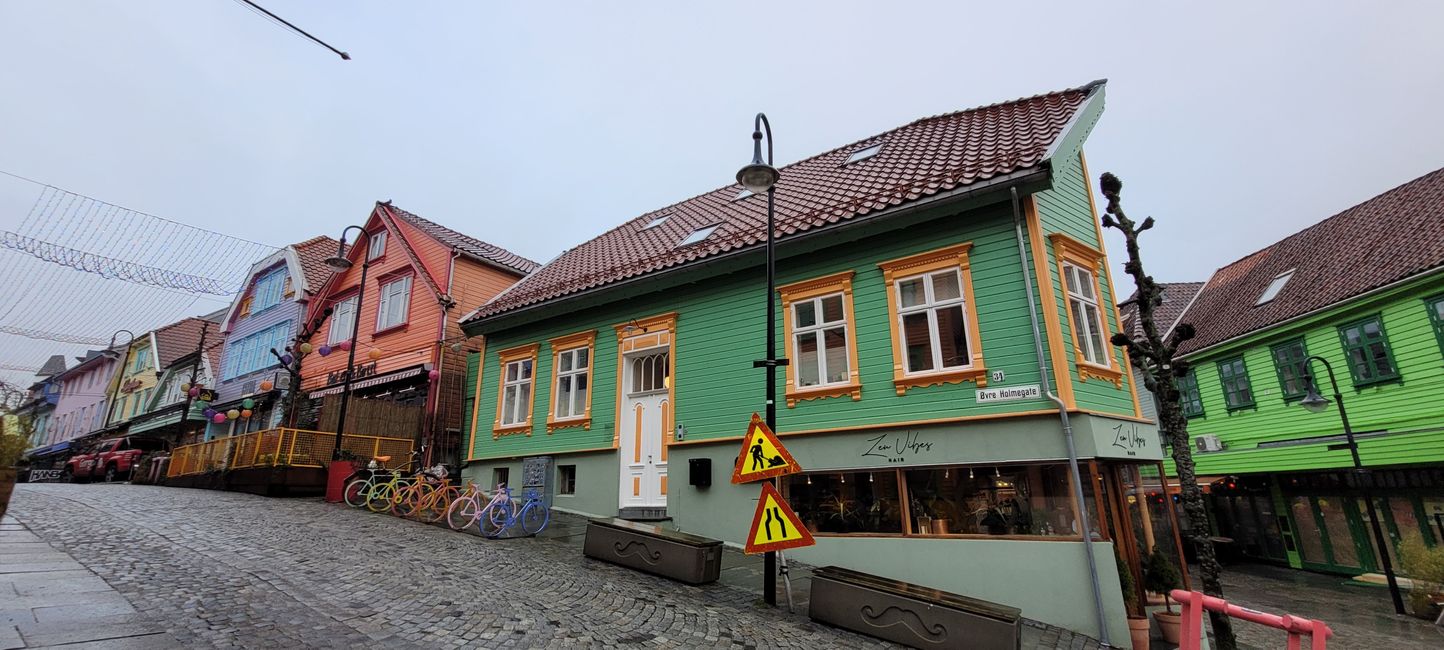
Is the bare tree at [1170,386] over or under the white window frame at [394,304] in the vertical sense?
under

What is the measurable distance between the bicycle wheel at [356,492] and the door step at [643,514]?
6988 mm

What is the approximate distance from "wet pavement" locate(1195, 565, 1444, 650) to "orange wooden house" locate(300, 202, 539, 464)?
19890mm

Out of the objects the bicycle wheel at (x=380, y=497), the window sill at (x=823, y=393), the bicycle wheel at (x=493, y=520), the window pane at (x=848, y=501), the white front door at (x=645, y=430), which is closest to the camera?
the window pane at (x=848, y=501)

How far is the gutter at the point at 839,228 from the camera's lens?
9.43 m

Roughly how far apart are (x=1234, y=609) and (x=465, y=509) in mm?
12499

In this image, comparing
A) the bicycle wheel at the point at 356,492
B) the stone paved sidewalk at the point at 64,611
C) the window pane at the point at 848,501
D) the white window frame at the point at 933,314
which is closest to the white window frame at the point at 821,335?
the white window frame at the point at 933,314

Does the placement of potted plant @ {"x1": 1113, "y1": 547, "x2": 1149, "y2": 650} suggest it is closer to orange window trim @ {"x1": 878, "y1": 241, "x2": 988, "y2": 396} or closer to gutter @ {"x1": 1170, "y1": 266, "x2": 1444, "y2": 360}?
orange window trim @ {"x1": 878, "y1": 241, "x2": 988, "y2": 396}

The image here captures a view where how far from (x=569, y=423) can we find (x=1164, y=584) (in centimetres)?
1158

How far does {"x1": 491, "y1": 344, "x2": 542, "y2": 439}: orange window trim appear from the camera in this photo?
1556cm

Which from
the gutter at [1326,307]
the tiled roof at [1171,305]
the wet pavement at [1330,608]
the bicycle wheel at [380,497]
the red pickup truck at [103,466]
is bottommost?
the wet pavement at [1330,608]

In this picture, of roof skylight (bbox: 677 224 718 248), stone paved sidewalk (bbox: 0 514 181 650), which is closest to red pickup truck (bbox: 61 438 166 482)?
stone paved sidewalk (bbox: 0 514 181 650)

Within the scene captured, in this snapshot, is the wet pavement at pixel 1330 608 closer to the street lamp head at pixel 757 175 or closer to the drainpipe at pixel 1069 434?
the drainpipe at pixel 1069 434

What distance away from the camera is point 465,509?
12977 mm

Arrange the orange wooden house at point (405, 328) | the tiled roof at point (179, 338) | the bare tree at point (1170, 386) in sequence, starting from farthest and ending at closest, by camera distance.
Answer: the tiled roof at point (179, 338), the orange wooden house at point (405, 328), the bare tree at point (1170, 386)
